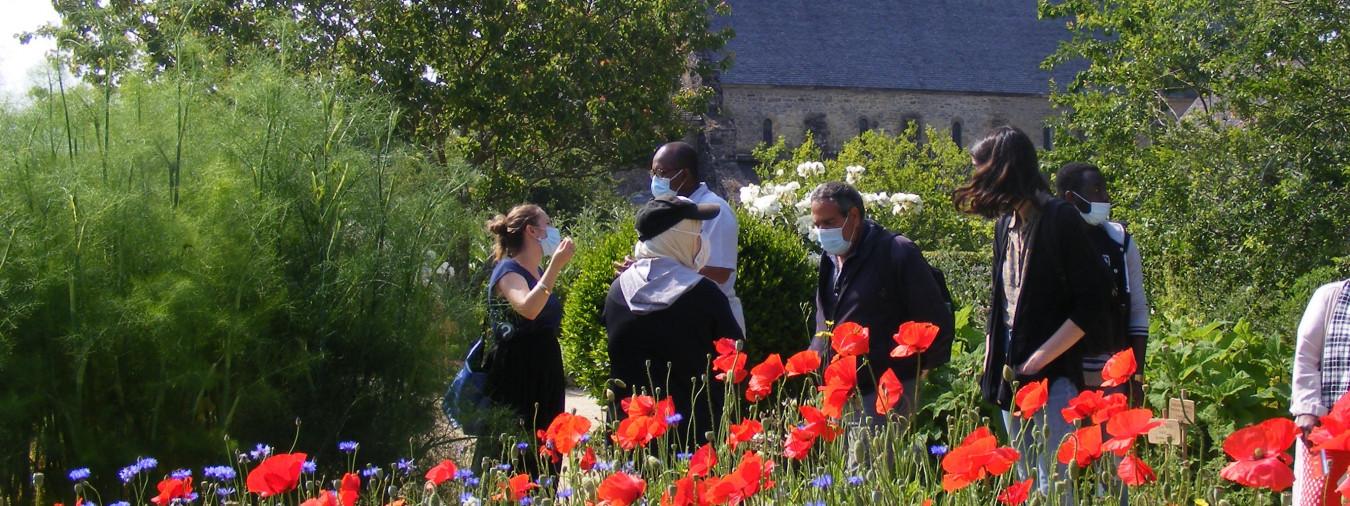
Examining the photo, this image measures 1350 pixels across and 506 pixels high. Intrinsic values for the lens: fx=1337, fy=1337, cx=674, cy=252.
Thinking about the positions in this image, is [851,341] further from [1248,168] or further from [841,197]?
[1248,168]

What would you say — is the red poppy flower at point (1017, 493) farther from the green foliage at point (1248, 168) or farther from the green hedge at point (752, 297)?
the green foliage at point (1248, 168)

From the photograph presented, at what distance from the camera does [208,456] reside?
4.04m

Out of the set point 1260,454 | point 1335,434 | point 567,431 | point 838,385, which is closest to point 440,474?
point 567,431

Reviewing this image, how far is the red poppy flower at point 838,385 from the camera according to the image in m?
2.69

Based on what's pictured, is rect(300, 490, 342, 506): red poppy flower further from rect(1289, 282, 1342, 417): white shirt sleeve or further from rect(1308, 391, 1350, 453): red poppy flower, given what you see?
rect(1289, 282, 1342, 417): white shirt sleeve

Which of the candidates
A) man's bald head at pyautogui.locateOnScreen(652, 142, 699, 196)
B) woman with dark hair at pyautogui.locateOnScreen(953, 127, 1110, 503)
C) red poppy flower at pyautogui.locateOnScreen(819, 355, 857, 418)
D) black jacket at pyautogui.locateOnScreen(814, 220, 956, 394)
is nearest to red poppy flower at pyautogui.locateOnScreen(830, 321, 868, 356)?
red poppy flower at pyautogui.locateOnScreen(819, 355, 857, 418)

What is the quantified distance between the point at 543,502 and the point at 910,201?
11571mm

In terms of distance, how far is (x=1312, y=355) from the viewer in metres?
3.37

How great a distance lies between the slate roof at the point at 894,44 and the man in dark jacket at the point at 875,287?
40498 mm

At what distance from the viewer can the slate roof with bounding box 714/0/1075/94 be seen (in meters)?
46.1

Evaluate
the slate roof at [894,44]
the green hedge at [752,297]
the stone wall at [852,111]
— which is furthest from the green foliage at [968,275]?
the slate roof at [894,44]

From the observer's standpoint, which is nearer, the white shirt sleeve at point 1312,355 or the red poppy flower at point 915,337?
the red poppy flower at point 915,337

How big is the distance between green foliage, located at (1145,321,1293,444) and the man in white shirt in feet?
5.30

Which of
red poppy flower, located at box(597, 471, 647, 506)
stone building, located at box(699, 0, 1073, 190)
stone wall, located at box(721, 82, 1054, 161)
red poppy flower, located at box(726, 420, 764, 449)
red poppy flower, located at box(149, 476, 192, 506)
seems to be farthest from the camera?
stone building, located at box(699, 0, 1073, 190)
